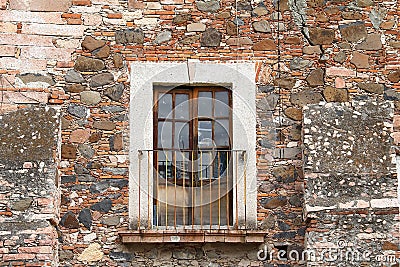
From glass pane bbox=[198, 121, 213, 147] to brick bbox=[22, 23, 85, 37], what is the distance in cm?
163

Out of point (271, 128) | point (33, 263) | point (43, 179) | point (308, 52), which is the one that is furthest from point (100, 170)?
point (308, 52)

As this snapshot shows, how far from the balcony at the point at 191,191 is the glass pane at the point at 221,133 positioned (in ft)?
0.37

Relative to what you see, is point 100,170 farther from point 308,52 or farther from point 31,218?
point 308,52

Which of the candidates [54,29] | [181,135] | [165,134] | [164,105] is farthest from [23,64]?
[181,135]

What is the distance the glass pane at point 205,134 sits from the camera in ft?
30.2

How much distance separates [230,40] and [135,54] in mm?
1029

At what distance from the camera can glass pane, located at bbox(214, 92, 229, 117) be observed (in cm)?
929

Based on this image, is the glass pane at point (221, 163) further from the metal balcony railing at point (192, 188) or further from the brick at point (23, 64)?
the brick at point (23, 64)

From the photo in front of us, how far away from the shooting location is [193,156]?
359 inches

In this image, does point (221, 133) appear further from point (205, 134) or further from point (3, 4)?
point (3, 4)

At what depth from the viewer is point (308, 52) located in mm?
9336

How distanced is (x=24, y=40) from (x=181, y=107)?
5.96 feet

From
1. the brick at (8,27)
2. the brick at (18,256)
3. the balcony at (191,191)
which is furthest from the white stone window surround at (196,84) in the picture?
the brick at (8,27)

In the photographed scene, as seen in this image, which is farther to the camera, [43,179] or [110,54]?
[110,54]
